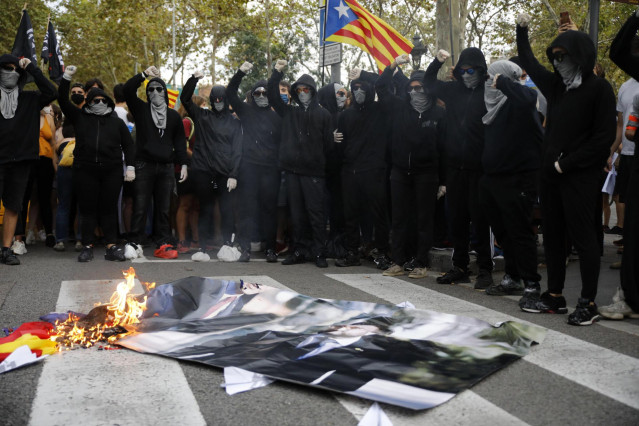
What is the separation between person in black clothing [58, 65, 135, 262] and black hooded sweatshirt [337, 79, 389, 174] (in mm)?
3121

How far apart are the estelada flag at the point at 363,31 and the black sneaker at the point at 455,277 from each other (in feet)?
12.2

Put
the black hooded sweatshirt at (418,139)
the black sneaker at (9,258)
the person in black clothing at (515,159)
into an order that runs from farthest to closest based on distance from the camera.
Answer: the black sneaker at (9,258) < the black hooded sweatshirt at (418,139) < the person in black clothing at (515,159)

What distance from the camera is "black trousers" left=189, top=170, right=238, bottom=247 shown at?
30.9 ft

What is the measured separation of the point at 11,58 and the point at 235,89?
2841 millimetres

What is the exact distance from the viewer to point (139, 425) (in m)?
2.98

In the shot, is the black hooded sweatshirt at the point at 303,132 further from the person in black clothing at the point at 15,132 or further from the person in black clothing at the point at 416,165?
the person in black clothing at the point at 15,132

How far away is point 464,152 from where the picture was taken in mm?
6922

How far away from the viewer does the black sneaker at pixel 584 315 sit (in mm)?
5215

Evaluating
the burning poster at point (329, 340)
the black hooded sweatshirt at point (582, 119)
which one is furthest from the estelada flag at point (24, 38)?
the black hooded sweatshirt at point (582, 119)

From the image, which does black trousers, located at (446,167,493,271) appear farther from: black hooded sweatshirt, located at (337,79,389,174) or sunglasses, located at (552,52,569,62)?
sunglasses, located at (552,52,569,62)

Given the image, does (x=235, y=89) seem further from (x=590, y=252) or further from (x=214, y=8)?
(x=214, y=8)

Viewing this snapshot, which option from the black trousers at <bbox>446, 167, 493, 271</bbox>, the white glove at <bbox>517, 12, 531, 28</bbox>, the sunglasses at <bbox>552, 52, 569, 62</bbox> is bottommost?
the black trousers at <bbox>446, 167, 493, 271</bbox>

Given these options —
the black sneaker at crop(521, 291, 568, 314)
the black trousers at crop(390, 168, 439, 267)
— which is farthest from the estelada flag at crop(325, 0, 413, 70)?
the black sneaker at crop(521, 291, 568, 314)

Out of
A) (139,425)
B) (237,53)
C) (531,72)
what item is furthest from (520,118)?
(237,53)
